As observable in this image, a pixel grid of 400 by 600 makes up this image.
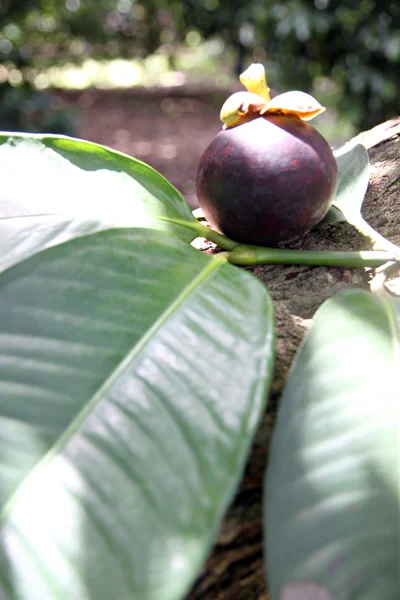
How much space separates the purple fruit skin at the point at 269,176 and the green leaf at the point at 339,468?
22 cm

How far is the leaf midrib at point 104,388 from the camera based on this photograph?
46 centimetres

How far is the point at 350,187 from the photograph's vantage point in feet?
3.19

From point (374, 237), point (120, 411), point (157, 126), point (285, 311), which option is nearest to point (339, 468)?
point (120, 411)

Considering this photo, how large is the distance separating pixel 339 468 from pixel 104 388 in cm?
22

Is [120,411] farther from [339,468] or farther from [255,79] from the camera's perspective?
[255,79]

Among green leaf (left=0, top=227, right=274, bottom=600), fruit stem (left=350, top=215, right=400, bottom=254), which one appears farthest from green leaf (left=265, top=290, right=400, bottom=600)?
fruit stem (left=350, top=215, right=400, bottom=254)

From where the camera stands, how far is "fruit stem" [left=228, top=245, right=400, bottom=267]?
2.70 ft

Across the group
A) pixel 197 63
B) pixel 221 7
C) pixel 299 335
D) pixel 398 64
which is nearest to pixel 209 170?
pixel 299 335

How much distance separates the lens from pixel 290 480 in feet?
1.59

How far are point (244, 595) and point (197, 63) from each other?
9681 millimetres

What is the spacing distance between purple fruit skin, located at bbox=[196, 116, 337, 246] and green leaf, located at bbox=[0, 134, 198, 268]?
0.08 metres

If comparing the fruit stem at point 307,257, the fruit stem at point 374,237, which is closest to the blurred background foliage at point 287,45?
the fruit stem at point 374,237

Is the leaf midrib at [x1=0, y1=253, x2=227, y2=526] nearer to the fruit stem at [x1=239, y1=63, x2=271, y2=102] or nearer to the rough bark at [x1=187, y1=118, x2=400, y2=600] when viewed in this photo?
the rough bark at [x1=187, y1=118, x2=400, y2=600]

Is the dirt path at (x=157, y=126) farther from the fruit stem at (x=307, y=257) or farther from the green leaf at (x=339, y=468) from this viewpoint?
the green leaf at (x=339, y=468)
